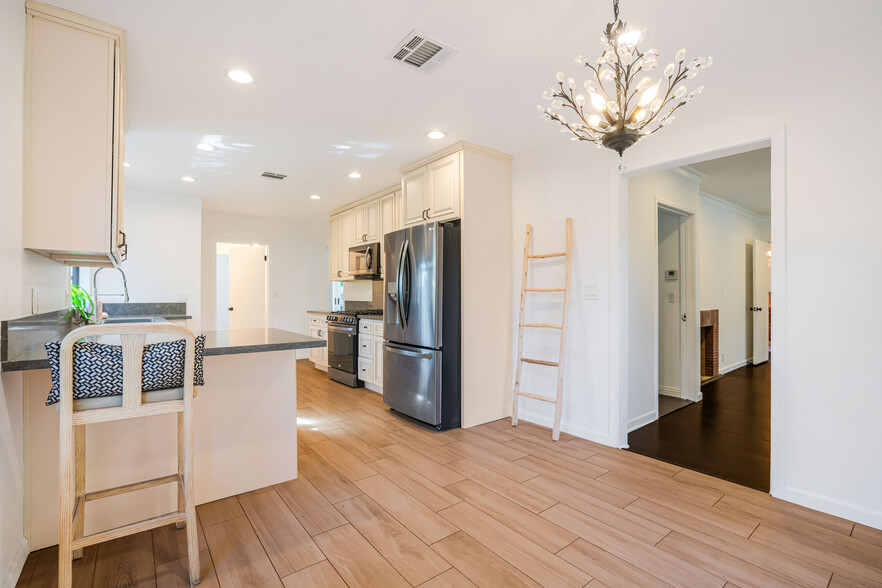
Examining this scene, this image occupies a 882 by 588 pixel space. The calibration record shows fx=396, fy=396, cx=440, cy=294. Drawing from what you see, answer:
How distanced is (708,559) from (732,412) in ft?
8.89

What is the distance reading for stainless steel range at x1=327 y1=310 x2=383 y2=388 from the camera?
484 cm

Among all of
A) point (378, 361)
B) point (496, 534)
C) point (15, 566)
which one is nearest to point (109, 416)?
point (15, 566)

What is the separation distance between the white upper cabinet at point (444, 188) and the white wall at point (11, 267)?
2.59 metres

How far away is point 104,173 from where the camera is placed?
1.89m

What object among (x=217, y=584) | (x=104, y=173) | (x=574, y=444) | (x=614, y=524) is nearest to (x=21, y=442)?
(x=217, y=584)

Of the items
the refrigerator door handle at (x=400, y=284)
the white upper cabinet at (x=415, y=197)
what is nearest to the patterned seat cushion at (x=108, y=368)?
the refrigerator door handle at (x=400, y=284)

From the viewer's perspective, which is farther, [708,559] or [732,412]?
[732,412]

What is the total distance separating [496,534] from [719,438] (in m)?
2.31

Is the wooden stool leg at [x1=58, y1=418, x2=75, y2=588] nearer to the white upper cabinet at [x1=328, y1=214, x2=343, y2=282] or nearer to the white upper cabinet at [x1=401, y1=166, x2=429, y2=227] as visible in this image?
the white upper cabinet at [x1=401, y1=166, x2=429, y2=227]

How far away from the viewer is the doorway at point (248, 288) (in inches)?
263

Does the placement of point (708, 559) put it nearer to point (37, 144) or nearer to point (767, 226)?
point (37, 144)

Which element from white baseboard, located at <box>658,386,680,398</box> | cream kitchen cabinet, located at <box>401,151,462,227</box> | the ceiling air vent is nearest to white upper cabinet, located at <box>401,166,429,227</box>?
cream kitchen cabinet, located at <box>401,151,462,227</box>

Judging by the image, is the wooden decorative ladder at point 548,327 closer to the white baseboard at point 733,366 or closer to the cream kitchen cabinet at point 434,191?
the cream kitchen cabinet at point 434,191

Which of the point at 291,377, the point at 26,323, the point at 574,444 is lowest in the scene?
the point at 574,444
